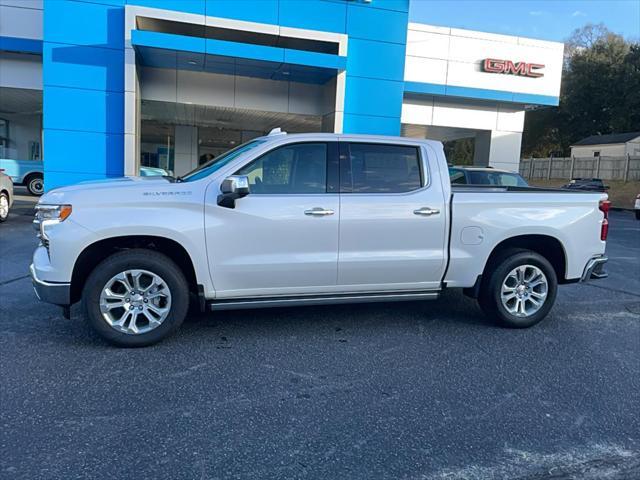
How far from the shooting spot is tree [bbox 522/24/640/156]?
157 ft

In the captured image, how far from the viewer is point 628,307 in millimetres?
6605

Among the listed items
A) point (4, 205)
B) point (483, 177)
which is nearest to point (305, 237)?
point (483, 177)

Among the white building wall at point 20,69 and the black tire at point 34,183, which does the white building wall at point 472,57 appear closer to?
the white building wall at point 20,69

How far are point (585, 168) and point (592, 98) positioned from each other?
1543cm

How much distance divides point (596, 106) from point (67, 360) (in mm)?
58853

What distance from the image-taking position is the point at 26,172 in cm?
2134

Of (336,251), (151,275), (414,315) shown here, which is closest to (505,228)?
(414,315)

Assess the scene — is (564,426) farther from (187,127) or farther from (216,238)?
(187,127)

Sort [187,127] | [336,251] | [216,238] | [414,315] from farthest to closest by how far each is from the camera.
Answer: [187,127]
[414,315]
[336,251]
[216,238]

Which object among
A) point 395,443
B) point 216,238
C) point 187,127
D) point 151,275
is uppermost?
point 187,127

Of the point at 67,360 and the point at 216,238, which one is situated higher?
the point at 216,238

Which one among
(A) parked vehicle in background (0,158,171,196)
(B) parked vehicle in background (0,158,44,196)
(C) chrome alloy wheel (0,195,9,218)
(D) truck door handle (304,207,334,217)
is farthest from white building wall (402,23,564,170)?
(D) truck door handle (304,207,334,217)

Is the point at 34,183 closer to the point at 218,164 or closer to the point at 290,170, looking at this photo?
the point at 218,164

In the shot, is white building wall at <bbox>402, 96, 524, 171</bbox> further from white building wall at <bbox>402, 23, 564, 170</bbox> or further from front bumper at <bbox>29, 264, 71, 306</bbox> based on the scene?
front bumper at <bbox>29, 264, 71, 306</bbox>
